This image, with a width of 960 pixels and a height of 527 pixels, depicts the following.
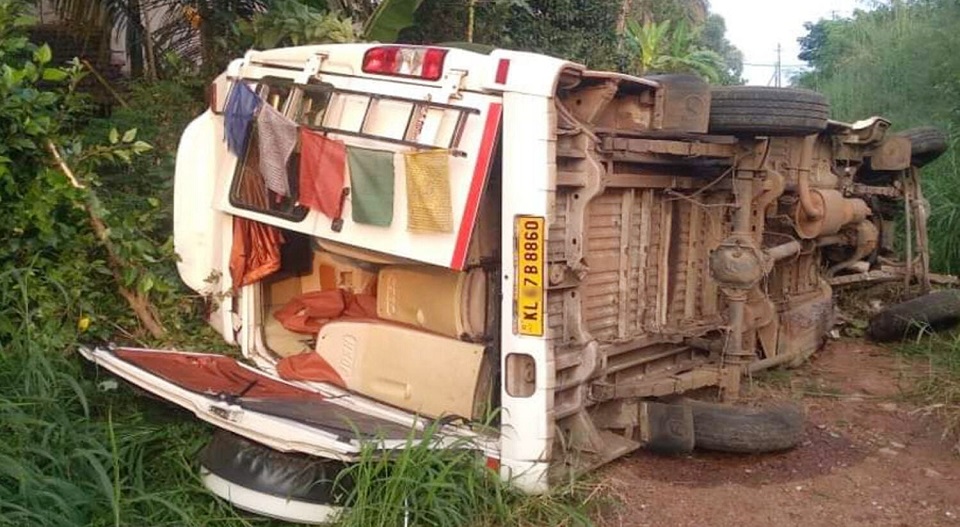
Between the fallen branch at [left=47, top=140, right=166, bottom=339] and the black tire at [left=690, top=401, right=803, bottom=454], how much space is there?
2852mm

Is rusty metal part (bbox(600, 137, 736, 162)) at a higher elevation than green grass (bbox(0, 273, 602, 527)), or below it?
higher

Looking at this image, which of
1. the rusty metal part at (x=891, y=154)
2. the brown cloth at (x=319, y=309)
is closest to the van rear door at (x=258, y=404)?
the brown cloth at (x=319, y=309)

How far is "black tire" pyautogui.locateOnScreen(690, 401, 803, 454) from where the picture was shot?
15.1ft

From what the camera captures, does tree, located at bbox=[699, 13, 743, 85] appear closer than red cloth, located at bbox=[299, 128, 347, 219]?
No

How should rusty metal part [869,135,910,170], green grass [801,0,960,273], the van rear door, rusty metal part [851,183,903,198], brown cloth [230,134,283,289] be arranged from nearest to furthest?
the van rear door, brown cloth [230,134,283,289], rusty metal part [851,183,903,198], rusty metal part [869,135,910,170], green grass [801,0,960,273]

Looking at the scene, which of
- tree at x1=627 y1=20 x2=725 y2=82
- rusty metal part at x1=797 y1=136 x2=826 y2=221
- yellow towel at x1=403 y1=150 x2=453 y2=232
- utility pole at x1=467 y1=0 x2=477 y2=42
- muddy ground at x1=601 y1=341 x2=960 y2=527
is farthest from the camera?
tree at x1=627 y1=20 x2=725 y2=82

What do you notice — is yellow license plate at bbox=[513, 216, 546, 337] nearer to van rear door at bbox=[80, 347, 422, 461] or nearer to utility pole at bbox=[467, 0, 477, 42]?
van rear door at bbox=[80, 347, 422, 461]

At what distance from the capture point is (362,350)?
4500 millimetres

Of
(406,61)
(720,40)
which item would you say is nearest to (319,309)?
(406,61)

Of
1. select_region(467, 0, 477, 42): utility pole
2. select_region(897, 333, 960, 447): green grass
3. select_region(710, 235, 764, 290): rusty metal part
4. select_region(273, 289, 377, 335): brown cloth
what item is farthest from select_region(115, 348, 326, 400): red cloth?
select_region(467, 0, 477, 42): utility pole

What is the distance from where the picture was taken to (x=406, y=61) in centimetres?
416

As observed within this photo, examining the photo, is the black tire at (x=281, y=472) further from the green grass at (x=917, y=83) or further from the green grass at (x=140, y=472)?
the green grass at (x=917, y=83)

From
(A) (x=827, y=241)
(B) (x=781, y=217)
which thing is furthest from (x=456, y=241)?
(A) (x=827, y=241)

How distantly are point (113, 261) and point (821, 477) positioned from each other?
3.75m
